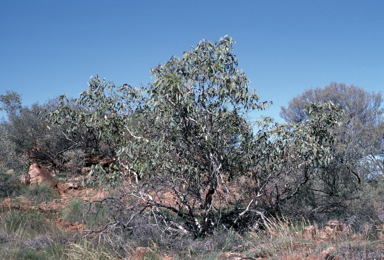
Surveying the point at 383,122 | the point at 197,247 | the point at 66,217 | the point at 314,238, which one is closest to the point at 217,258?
the point at 197,247

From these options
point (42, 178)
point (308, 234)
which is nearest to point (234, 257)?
point (308, 234)

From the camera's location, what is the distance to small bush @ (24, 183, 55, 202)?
12.5 metres

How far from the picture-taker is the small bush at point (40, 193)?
41.0 ft

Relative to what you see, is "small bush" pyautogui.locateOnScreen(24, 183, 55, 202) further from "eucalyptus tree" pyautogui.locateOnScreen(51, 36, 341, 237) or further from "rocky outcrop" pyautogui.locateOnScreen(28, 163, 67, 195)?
"eucalyptus tree" pyautogui.locateOnScreen(51, 36, 341, 237)

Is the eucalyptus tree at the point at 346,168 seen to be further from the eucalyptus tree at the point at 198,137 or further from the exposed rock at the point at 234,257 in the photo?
Answer: the exposed rock at the point at 234,257

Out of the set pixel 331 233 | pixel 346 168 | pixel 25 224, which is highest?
pixel 346 168

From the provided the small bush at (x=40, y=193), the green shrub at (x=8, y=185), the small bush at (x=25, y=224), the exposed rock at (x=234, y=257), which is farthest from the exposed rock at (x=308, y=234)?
the green shrub at (x=8, y=185)

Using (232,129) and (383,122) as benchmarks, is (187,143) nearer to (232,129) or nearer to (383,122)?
(232,129)

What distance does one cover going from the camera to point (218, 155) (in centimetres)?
711

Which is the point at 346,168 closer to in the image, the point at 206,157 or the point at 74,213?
the point at 206,157

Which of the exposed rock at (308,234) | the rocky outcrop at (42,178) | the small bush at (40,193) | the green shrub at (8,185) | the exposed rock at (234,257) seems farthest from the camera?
the rocky outcrop at (42,178)

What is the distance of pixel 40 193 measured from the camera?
500 inches

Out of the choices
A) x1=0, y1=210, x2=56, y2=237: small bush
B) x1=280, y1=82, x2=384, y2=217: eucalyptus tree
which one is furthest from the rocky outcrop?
x1=280, y1=82, x2=384, y2=217: eucalyptus tree

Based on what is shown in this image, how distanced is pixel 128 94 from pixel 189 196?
9.95 feet
